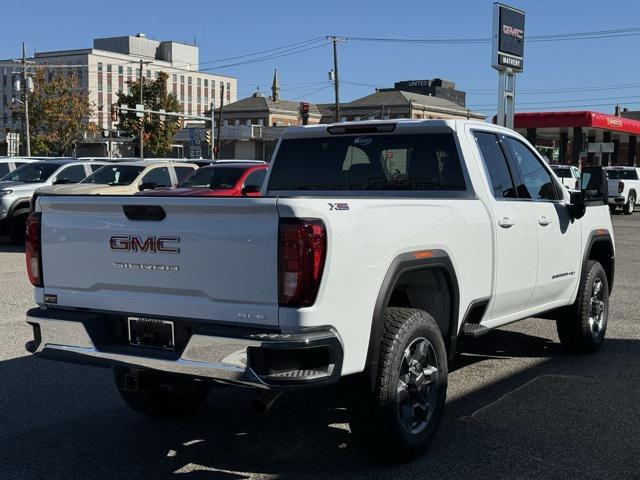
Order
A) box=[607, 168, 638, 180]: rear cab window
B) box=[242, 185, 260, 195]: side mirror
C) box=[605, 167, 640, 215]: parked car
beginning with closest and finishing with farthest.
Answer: box=[242, 185, 260, 195]: side mirror, box=[605, 167, 640, 215]: parked car, box=[607, 168, 638, 180]: rear cab window

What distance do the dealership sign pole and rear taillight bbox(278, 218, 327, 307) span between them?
22.1m

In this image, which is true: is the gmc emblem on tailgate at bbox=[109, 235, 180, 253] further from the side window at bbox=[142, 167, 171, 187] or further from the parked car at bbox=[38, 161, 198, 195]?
the side window at bbox=[142, 167, 171, 187]

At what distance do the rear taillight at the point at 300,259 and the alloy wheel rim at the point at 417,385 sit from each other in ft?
2.91

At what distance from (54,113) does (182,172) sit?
54.5 metres

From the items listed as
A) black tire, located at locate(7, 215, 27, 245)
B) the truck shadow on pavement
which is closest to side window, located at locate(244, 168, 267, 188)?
black tire, located at locate(7, 215, 27, 245)

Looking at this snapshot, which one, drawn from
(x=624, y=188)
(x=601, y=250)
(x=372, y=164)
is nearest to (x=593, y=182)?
(x=601, y=250)

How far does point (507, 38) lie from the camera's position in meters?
25.5

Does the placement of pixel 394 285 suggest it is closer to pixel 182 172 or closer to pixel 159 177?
pixel 159 177

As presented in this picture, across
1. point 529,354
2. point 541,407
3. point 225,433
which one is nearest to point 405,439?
point 225,433

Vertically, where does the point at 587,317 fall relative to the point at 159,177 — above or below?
below

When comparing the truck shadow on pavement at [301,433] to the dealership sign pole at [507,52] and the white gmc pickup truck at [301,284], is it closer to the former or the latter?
the white gmc pickup truck at [301,284]

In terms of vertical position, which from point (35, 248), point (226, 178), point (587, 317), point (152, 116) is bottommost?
point (587, 317)

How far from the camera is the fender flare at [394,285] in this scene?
4.11m

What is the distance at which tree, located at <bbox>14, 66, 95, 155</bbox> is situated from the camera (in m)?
66.9
